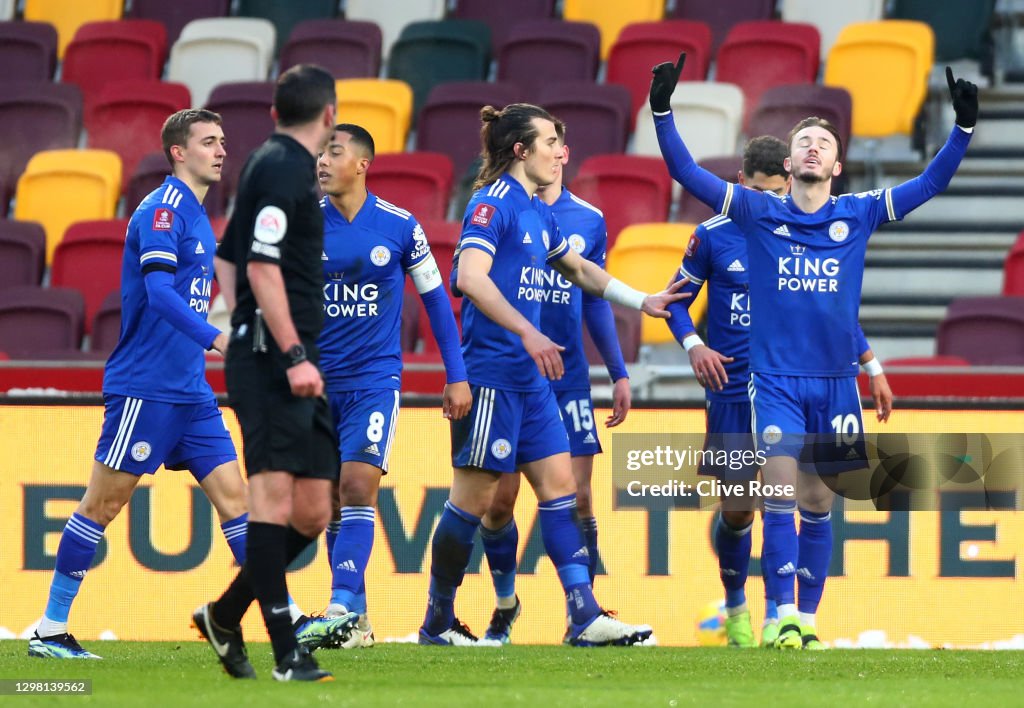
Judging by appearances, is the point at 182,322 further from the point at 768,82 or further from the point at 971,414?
the point at 768,82

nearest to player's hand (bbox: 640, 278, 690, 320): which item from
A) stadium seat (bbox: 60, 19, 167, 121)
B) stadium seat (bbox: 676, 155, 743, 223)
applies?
stadium seat (bbox: 676, 155, 743, 223)

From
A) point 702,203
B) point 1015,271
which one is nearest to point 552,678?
point 702,203

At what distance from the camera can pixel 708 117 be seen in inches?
522

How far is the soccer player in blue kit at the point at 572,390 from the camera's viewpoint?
25.5ft

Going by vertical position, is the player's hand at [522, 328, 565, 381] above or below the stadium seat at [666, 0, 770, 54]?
below

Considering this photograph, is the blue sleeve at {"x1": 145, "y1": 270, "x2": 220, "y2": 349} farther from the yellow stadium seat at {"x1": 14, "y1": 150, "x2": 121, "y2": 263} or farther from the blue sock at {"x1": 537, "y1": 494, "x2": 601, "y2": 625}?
the yellow stadium seat at {"x1": 14, "y1": 150, "x2": 121, "y2": 263}

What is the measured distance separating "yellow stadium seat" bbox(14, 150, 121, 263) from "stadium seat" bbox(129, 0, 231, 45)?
2.84m

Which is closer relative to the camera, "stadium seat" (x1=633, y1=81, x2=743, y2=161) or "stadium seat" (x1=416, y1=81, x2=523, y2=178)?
"stadium seat" (x1=633, y1=81, x2=743, y2=161)

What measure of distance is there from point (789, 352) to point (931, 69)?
24.6 feet

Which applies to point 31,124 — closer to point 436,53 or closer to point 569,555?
Result: point 436,53

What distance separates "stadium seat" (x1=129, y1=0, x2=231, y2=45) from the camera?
1591 cm

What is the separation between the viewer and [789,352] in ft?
23.4

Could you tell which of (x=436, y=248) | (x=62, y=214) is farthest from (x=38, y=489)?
(x=62, y=214)

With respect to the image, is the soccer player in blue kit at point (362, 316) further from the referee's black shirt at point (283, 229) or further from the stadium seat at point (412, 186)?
the stadium seat at point (412, 186)
